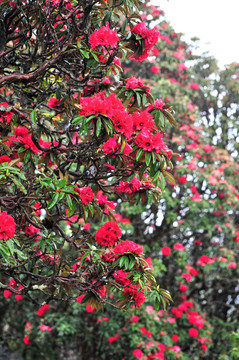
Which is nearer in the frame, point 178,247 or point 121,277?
point 121,277

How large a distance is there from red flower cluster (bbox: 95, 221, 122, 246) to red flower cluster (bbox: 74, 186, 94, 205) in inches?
8.9

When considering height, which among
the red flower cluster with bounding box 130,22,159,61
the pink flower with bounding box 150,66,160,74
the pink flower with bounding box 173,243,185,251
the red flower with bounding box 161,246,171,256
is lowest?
the red flower cluster with bounding box 130,22,159,61

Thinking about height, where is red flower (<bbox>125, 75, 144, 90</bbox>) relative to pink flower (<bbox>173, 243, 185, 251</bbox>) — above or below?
below

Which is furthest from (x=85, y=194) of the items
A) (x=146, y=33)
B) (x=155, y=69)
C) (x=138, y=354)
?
(x=155, y=69)

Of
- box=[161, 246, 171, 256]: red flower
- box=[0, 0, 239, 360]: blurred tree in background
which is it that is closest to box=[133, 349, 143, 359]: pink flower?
box=[0, 0, 239, 360]: blurred tree in background

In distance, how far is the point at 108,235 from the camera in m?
2.29

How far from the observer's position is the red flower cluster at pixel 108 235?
2285 mm

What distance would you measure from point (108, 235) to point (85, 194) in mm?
305

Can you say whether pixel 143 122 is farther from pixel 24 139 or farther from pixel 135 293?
pixel 135 293

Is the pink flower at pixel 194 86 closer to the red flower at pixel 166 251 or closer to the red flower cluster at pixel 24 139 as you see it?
the red flower at pixel 166 251

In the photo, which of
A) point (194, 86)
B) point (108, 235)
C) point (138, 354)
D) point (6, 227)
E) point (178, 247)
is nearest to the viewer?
point (6, 227)

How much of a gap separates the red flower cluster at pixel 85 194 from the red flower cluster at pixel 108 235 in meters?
0.23

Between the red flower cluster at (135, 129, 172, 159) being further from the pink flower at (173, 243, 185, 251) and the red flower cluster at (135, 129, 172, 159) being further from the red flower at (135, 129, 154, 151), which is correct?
the pink flower at (173, 243, 185, 251)

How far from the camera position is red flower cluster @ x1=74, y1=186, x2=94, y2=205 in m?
2.14
